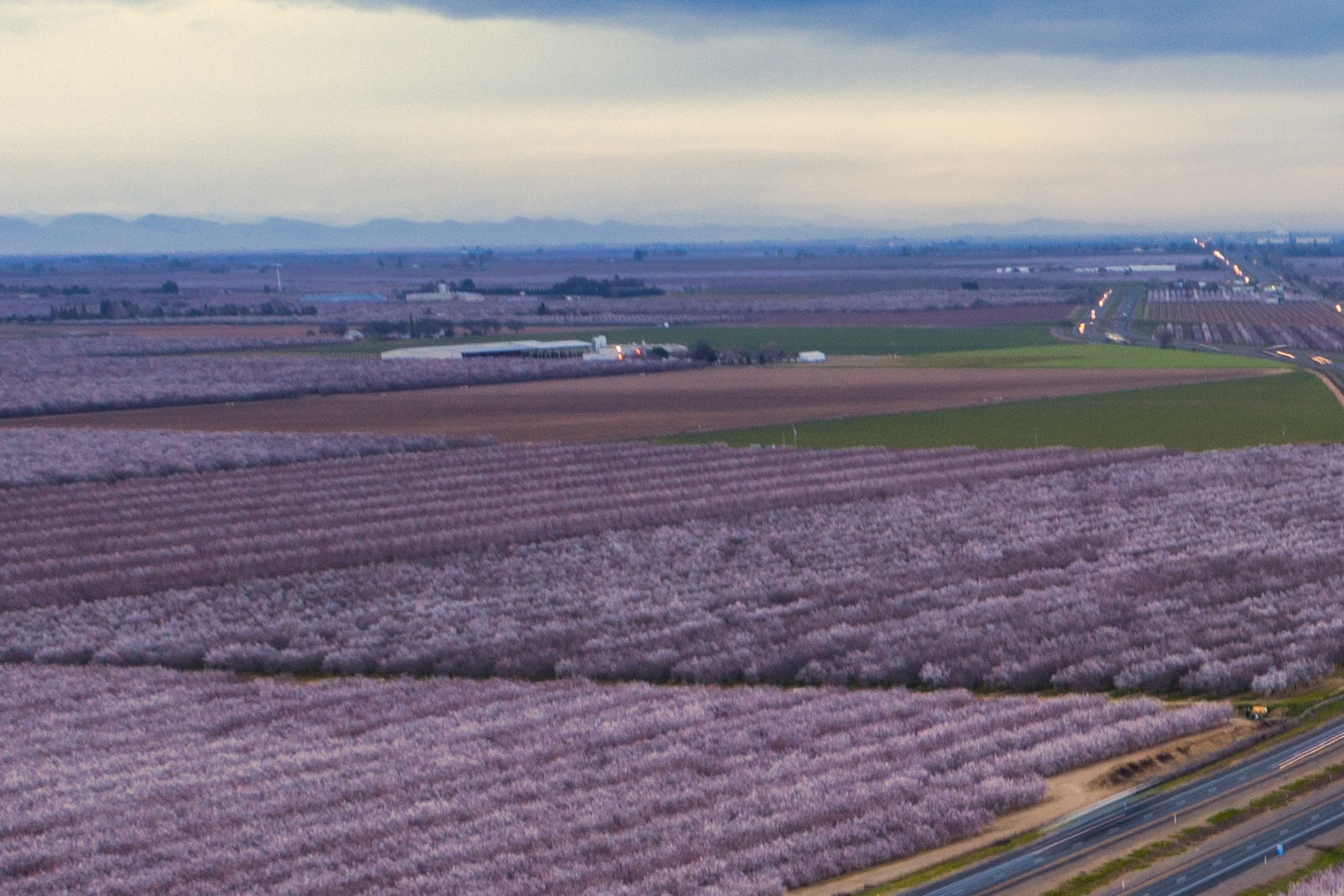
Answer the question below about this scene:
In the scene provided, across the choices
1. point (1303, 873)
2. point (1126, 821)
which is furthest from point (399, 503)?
point (1303, 873)

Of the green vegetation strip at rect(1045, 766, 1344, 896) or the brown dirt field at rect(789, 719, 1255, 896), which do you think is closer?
the green vegetation strip at rect(1045, 766, 1344, 896)

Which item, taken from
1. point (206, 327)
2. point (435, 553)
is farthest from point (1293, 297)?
point (435, 553)

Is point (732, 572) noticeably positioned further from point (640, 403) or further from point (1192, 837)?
point (640, 403)

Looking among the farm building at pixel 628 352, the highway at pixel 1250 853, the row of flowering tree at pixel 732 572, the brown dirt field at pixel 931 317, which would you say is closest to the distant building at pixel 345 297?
the brown dirt field at pixel 931 317

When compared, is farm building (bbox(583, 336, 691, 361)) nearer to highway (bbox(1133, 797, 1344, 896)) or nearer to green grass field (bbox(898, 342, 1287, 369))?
green grass field (bbox(898, 342, 1287, 369))

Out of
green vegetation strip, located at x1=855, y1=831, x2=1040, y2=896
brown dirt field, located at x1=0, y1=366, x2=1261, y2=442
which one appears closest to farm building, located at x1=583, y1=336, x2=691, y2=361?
brown dirt field, located at x1=0, y1=366, x2=1261, y2=442

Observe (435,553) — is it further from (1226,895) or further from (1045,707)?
(1226,895)
